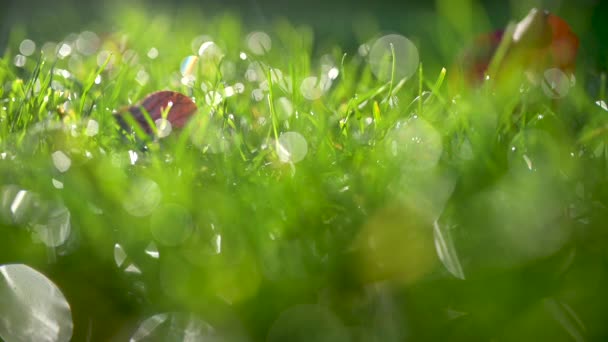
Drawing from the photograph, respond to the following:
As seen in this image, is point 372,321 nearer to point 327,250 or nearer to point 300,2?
point 327,250

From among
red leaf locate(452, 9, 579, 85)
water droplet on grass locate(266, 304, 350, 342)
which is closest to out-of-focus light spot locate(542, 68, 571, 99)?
red leaf locate(452, 9, 579, 85)

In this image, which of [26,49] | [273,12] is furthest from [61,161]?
[273,12]

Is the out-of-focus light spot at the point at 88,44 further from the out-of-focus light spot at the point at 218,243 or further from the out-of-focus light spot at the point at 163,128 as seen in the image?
the out-of-focus light spot at the point at 218,243

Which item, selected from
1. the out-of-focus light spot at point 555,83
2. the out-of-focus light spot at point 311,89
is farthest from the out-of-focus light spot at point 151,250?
the out-of-focus light spot at point 555,83

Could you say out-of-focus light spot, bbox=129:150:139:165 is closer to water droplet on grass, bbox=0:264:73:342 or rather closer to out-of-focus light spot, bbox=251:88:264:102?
water droplet on grass, bbox=0:264:73:342

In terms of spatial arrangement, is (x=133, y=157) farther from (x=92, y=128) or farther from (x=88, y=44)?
(x=88, y=44)

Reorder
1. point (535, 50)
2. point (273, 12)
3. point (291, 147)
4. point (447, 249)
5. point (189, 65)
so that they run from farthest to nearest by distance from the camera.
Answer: point (273, 12), point (189, 65), point (535, 50), point (291, 147), point (447, 249)
